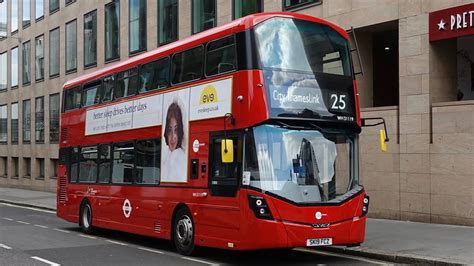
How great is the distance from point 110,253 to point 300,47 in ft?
18.9

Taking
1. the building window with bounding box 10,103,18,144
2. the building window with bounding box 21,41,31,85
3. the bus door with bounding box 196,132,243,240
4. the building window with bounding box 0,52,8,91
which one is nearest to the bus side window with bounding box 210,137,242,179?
the bus door with bounding box 196,132,243,240

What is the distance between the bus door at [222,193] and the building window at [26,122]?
103 ft

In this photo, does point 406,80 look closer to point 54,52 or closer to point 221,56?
point 221,56

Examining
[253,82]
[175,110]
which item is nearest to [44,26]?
[175,110]

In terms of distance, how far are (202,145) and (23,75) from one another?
111ft

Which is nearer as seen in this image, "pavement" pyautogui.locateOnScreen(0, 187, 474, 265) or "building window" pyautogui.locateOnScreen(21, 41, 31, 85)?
"pavement" pyautogui.locateOnScreen(0, 187, 474, 265)

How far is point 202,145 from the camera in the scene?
10.6 meters

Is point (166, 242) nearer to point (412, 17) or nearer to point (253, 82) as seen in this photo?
point (253, 82)

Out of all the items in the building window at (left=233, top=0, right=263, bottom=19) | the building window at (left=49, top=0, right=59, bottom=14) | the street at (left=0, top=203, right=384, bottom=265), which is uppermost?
the building window at (left=49, top=0, right=59, bottom=14)

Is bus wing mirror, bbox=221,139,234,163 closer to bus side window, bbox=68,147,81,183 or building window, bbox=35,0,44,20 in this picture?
bus side window, bbox=68,147,81,183

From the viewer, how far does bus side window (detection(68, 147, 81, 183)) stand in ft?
53.1

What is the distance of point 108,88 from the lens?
1462 centimetres

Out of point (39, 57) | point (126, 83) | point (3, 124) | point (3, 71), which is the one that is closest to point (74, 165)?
point (126, 83)

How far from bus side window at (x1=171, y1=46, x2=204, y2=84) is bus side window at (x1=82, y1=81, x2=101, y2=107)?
413 cm
